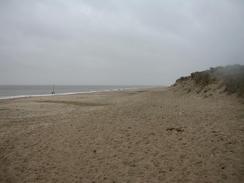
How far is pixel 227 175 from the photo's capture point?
5.95 metres

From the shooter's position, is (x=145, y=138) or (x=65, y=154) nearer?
(x=65, y=154)

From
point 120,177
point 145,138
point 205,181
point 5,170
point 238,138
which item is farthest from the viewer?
point 145,138

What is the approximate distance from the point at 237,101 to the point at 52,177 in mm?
9522

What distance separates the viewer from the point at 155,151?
7512 millimetres

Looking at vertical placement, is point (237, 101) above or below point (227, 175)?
above

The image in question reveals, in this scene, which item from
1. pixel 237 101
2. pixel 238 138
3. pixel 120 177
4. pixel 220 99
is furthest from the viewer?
pixel 220 99

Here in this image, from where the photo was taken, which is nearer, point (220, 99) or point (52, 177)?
point (52, 177)

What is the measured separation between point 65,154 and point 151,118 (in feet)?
14.1

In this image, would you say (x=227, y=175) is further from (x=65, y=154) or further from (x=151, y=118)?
(x=151, y=118)

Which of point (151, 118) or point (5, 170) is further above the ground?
point (151, 118)

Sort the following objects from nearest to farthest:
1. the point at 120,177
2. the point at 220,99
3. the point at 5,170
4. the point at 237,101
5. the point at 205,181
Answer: the point at 205,181 → the point at 120,177 → the point at 5,170 → the point at 237,101 → the point at 220,99

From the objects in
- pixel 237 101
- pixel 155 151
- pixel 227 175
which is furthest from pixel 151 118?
pixel 227 175

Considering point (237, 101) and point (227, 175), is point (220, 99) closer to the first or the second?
point (237, 101)

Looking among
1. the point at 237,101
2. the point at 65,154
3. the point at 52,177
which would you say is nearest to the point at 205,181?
the point at 52,177
